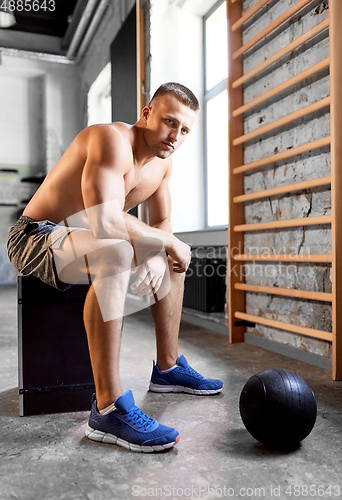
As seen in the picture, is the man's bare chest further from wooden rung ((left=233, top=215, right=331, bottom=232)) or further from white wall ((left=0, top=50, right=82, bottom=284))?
white wall ((left=0, top=50, right=82, bottom=284))

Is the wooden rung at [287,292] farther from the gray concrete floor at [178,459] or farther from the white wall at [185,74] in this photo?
the white wall at [185,74]

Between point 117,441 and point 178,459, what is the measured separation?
8.0 inches

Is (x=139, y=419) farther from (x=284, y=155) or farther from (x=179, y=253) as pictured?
(x=284, y=155)

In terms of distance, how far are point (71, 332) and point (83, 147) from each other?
0.68 m

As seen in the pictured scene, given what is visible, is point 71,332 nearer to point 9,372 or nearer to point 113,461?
point 113,461

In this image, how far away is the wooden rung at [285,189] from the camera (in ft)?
6.54

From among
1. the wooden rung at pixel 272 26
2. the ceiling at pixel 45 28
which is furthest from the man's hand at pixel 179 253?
the ceiling at pixel 45 28

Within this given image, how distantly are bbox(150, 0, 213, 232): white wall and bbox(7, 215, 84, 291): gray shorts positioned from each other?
232 cm

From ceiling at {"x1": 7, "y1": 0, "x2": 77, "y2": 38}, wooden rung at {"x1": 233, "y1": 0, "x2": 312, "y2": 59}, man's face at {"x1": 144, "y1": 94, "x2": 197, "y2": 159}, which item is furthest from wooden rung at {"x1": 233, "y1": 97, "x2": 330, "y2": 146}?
ceiling at {"x1": 7, "y1": 0, "x2": 77, "y2": 38}

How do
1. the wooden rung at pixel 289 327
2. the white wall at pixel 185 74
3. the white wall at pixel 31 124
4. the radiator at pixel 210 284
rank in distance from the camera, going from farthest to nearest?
the white wall at pixel 31 124, the white wall at pixel 185 74, the radiator at pixel 210 284, the wooden rung at pixel 289 327

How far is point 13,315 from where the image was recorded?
3.91 m

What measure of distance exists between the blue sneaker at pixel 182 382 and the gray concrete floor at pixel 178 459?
0.12 feet

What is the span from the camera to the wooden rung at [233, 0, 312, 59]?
6.84 ft
